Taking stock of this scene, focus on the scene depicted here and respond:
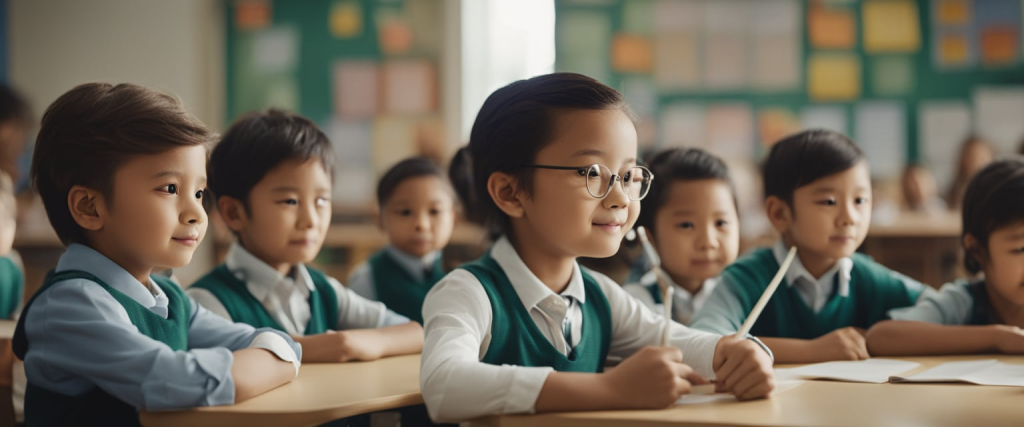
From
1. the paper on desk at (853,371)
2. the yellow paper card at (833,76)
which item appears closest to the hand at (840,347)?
the paper on desk at (853,371)

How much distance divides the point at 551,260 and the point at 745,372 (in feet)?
1.19

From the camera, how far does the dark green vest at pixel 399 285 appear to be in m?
2.24

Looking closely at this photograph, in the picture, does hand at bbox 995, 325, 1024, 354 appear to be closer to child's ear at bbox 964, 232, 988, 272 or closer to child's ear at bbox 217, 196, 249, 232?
child's ear at bbox 964, 232, 988, 272

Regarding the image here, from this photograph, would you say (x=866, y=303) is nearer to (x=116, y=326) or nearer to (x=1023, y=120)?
(x=116, y=326)

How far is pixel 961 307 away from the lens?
5.45 ft

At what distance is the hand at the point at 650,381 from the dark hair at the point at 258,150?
2.83 feet

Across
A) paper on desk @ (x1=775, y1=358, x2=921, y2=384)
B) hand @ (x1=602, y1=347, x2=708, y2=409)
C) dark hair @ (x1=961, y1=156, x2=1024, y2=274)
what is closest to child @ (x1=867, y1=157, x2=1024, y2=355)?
dark hair @ (x1=961, y1=156, x2=1024, y2=274)

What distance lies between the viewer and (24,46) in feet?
20.9

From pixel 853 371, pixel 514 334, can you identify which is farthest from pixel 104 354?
pixel 853 371

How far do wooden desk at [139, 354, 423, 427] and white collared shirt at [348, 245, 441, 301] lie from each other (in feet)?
2.91

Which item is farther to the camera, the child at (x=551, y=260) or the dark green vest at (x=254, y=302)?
the dark green vest at (x=254, y=302)

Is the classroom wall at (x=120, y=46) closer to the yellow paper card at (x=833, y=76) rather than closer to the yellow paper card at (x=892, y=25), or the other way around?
the yellow paper card at (x=833, y=76)

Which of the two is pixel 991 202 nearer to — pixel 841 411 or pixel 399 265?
pixel 841 411

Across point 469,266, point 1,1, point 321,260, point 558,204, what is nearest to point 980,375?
point 558,204
